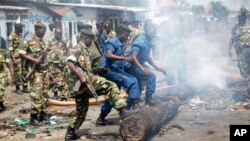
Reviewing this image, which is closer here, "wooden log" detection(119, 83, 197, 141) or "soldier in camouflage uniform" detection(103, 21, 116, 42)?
"wooden log" detection(119, 83, 197, 141)

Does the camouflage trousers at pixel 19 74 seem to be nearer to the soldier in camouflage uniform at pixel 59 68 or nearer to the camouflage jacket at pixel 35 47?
the soldier in camouflage uniform at pixel 59 68

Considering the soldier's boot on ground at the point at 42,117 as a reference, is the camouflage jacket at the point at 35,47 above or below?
above

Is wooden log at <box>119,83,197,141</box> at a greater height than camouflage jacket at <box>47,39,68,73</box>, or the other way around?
camouflage jacket at <box>47,39,68,73</box>

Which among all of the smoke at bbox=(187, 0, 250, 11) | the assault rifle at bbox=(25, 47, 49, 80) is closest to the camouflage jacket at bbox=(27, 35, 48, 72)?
the assault rifle at bbox=(25, 47, 49, 80)

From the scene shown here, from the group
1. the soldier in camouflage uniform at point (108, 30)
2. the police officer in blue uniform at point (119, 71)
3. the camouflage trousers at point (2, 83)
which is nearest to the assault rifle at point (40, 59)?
the police officer in blue uniform at point (119, 71)

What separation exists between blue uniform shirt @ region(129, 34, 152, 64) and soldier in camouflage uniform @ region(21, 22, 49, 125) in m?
1.84

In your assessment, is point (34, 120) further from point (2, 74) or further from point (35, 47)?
point (2, 74)

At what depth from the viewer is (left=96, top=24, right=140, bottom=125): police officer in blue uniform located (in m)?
7.41

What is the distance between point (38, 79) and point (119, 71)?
64.8 inches

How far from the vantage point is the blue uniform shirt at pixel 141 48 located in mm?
7859

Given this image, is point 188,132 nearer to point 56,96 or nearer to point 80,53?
point 80,53

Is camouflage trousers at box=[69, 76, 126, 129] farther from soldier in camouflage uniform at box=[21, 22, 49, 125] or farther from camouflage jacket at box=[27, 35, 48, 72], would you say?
camouflage jacket at box=[27, 35, 48, 72]

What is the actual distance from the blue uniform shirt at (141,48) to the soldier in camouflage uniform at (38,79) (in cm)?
184

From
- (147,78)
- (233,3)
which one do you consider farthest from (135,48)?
(233,3)
